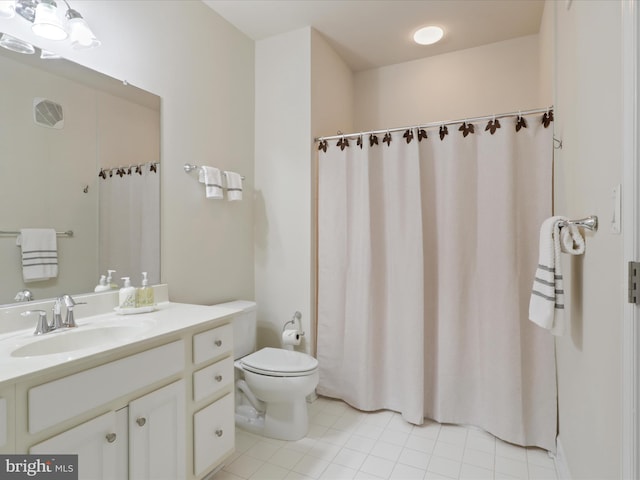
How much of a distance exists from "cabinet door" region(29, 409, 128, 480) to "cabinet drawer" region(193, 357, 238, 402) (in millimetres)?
321

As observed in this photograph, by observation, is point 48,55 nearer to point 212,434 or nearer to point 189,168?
point 189,168

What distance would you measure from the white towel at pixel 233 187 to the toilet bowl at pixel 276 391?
3.40 feet

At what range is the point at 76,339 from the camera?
1.34 m

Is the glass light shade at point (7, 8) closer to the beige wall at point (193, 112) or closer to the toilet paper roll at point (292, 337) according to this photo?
the beige wall at point (193, 112)

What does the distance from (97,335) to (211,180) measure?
108 centimetres

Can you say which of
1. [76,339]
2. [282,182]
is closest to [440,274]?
[282,182]

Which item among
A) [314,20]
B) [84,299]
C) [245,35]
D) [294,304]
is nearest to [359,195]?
[294,304]

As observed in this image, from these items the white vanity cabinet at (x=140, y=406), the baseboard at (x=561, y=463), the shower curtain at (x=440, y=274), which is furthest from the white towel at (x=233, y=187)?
the baseboard at (x=561, y=463)

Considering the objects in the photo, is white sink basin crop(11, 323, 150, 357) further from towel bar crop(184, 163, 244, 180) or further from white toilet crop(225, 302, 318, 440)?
towel bar crop(184, 163, 244, 180)

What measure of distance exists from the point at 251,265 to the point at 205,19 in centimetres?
171

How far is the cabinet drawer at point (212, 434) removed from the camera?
144 cm

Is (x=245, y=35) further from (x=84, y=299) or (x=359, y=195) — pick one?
(x=84, y=299)

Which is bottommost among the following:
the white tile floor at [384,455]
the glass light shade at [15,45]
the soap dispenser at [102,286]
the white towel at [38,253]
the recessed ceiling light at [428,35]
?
the white tile floor at [384,455]

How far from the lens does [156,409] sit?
1276 mm
